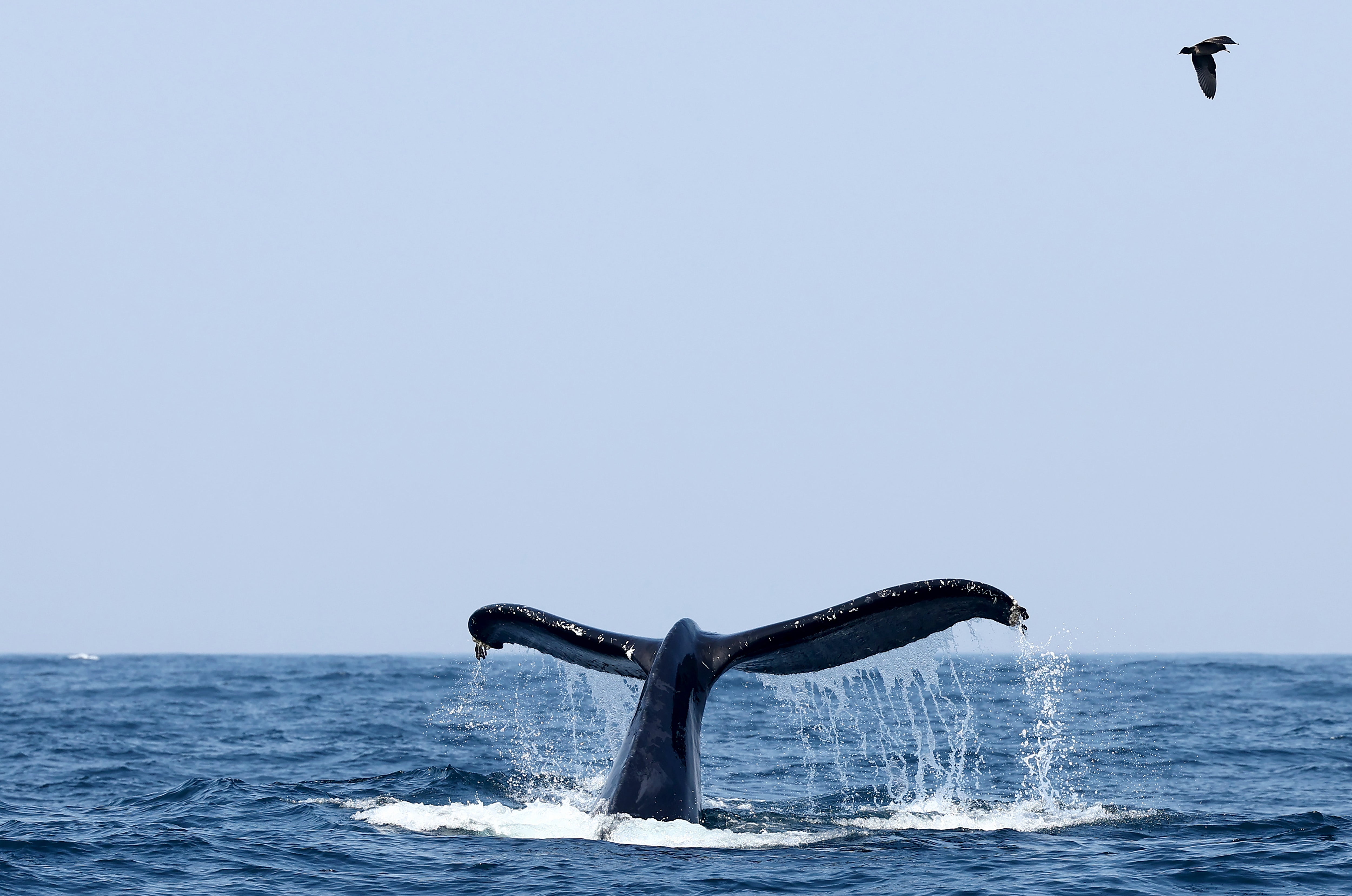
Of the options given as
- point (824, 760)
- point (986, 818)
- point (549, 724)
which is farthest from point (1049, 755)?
point (549, 724)

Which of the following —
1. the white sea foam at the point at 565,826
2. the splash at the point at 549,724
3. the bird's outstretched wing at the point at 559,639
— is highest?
the bird's outstretched wing at the point at 559,639

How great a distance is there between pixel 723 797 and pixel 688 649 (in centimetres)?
284

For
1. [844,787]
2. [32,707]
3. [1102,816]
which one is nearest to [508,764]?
[844,787]

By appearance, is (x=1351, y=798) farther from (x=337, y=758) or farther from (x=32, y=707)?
(x=32, y=707)

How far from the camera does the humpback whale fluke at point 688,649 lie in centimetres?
1030

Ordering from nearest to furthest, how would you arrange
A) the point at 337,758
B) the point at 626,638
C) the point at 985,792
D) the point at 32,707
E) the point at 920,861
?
the point at 920,861
the point at 626,638
the point at 985,792
the point at 337,758
the point at 32,707

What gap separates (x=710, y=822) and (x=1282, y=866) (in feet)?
14.5

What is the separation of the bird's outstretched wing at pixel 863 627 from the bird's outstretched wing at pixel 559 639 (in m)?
0.65

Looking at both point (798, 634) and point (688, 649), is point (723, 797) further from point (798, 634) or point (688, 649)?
point (798, 634)

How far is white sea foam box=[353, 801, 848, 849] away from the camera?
1057 centimetres

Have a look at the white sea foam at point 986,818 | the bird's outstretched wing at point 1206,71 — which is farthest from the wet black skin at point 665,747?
the bird's outstretched wing at point 1206,71

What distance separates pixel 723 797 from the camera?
1372 centimetres

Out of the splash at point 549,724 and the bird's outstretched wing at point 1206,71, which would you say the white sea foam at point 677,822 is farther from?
the bird's outstretched wing at point 1206,71

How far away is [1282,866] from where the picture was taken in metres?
10.6
